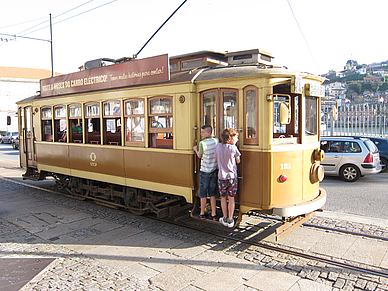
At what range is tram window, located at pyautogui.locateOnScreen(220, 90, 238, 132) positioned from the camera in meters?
5.65

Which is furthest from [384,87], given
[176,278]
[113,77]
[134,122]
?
[176,278]

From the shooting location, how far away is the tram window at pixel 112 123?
24.4 feet

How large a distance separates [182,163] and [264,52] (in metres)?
2.53

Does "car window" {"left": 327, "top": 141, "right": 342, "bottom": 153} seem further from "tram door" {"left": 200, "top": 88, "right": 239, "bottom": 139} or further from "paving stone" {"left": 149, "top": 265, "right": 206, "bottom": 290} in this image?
"paving stone" {"left": 149, "top": 265, "right": 206, "bottom": 290}

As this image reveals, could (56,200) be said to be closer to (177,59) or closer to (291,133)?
(177,59)

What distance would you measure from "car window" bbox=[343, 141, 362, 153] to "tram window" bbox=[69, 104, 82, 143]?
349 inches

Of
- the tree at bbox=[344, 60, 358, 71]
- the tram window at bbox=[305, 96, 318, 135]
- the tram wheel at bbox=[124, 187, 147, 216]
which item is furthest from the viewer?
the tree at bbox=[344, 60, 358, 71]

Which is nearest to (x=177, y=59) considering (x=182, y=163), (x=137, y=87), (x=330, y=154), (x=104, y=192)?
(x=137, y=87)

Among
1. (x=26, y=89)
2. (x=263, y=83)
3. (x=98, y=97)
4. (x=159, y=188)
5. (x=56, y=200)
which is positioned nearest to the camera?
(x=263, y=83)

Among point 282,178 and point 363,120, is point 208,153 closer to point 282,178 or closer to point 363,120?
point 282,178

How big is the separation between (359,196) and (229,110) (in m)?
5.67

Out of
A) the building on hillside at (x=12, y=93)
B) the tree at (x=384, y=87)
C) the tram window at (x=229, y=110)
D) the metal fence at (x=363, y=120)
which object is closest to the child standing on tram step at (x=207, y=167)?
the tram window at (x=229, y=110)

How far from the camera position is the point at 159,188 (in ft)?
21.8

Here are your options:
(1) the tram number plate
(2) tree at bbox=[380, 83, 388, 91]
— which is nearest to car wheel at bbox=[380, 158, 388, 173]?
(1) the tram number plate
